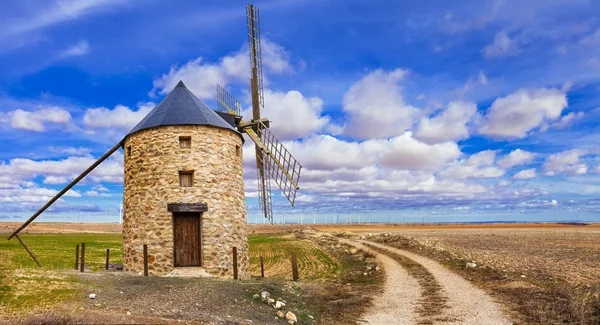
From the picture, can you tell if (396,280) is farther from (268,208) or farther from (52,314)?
(52,314)

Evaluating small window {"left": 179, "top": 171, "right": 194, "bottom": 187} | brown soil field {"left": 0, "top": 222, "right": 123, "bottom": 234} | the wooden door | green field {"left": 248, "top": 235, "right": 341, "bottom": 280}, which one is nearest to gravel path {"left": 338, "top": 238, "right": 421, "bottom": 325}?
green field {"left": 248, "top": 235, "right": 341, "bottom": 280}

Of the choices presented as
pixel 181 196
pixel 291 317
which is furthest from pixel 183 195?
pixel 291 317

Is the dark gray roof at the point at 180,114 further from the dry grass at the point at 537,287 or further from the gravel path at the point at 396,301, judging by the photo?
the dry grass at the point at 537,287

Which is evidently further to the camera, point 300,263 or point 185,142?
point 300,263

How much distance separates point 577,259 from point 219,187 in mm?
20599

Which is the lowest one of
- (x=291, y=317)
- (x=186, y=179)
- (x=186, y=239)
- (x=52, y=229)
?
(x=291, y=317)

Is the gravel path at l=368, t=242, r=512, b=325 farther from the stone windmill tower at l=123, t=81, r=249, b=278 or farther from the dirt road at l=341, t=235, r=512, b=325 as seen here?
the stone windmill tower at l=123, t=81, r=249, b=278

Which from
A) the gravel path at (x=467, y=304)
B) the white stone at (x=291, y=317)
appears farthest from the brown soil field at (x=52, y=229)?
the gravel path at (x=467, y=304)

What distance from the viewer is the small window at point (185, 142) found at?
20000 millimetres

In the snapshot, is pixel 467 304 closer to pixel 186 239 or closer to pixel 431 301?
pixel 431 301

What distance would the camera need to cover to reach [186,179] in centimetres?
1986

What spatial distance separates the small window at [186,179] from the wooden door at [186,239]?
1425mm

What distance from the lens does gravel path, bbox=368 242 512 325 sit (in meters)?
12.4

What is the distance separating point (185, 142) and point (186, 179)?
1803 mm
